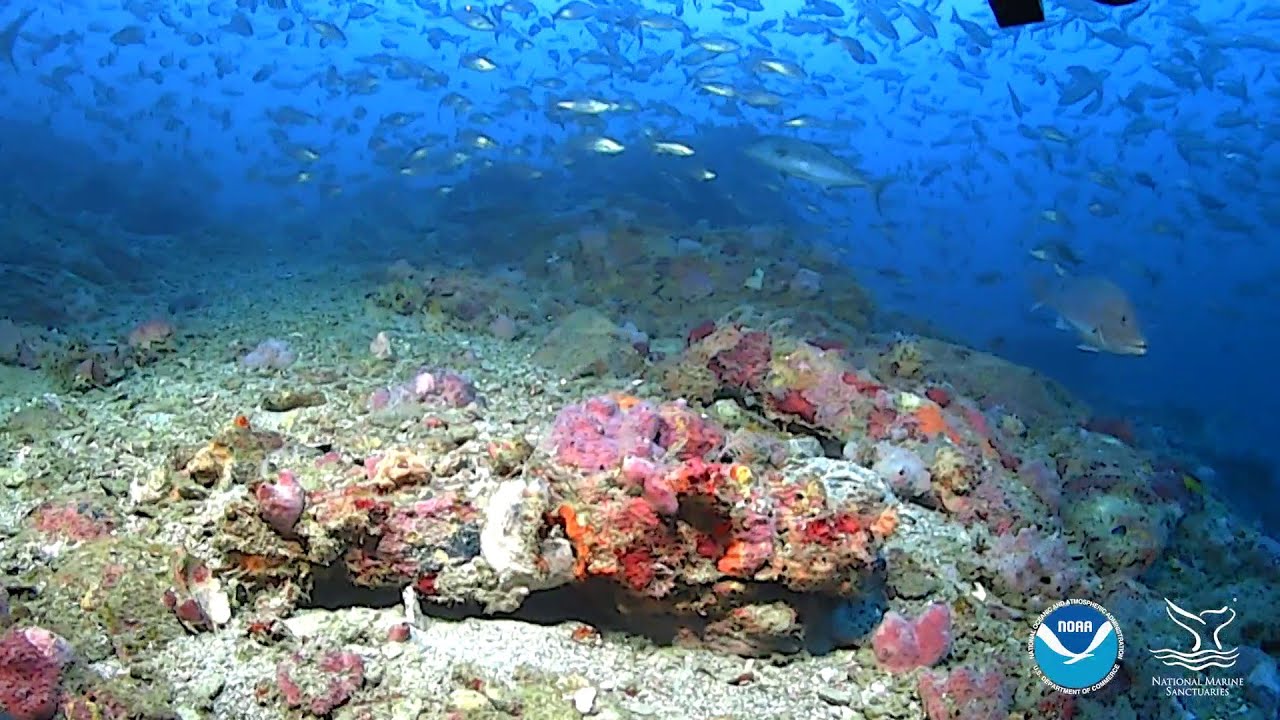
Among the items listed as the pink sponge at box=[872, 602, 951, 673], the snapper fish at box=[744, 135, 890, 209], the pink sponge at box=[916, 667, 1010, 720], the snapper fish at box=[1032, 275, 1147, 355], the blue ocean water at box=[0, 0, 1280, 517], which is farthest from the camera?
the blue ocean water at box=[0, 0, 1280, 517]

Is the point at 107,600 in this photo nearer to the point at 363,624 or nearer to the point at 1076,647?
the point at 363,624

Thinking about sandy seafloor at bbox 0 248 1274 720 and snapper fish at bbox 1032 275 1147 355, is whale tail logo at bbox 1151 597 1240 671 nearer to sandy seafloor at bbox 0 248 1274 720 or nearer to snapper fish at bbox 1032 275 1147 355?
sandy seafloor at bbox 0 248 1274 720

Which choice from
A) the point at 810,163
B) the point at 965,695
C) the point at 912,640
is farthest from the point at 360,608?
the point at 810,163

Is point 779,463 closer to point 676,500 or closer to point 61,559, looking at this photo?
point 676,500

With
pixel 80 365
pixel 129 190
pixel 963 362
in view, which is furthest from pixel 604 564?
pixel 129 190

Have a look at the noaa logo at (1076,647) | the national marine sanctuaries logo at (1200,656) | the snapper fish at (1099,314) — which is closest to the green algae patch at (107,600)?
the noaa logo at (1076,647)

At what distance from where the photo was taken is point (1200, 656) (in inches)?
151

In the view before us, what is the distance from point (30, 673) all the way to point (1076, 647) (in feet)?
13.1

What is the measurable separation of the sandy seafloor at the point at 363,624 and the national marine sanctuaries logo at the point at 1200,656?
747 millimetres

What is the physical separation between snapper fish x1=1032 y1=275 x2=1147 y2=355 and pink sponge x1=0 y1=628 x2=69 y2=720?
20.8 feet

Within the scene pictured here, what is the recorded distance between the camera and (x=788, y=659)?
3164mm

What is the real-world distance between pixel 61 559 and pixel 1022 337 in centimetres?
2828

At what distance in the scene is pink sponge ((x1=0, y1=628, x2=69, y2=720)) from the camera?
244 centimetres

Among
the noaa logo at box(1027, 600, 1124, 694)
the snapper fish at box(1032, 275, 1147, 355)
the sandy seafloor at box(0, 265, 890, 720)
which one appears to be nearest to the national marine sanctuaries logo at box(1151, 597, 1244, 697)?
the noaa logo at box(1027, 600, 1124, 694)
